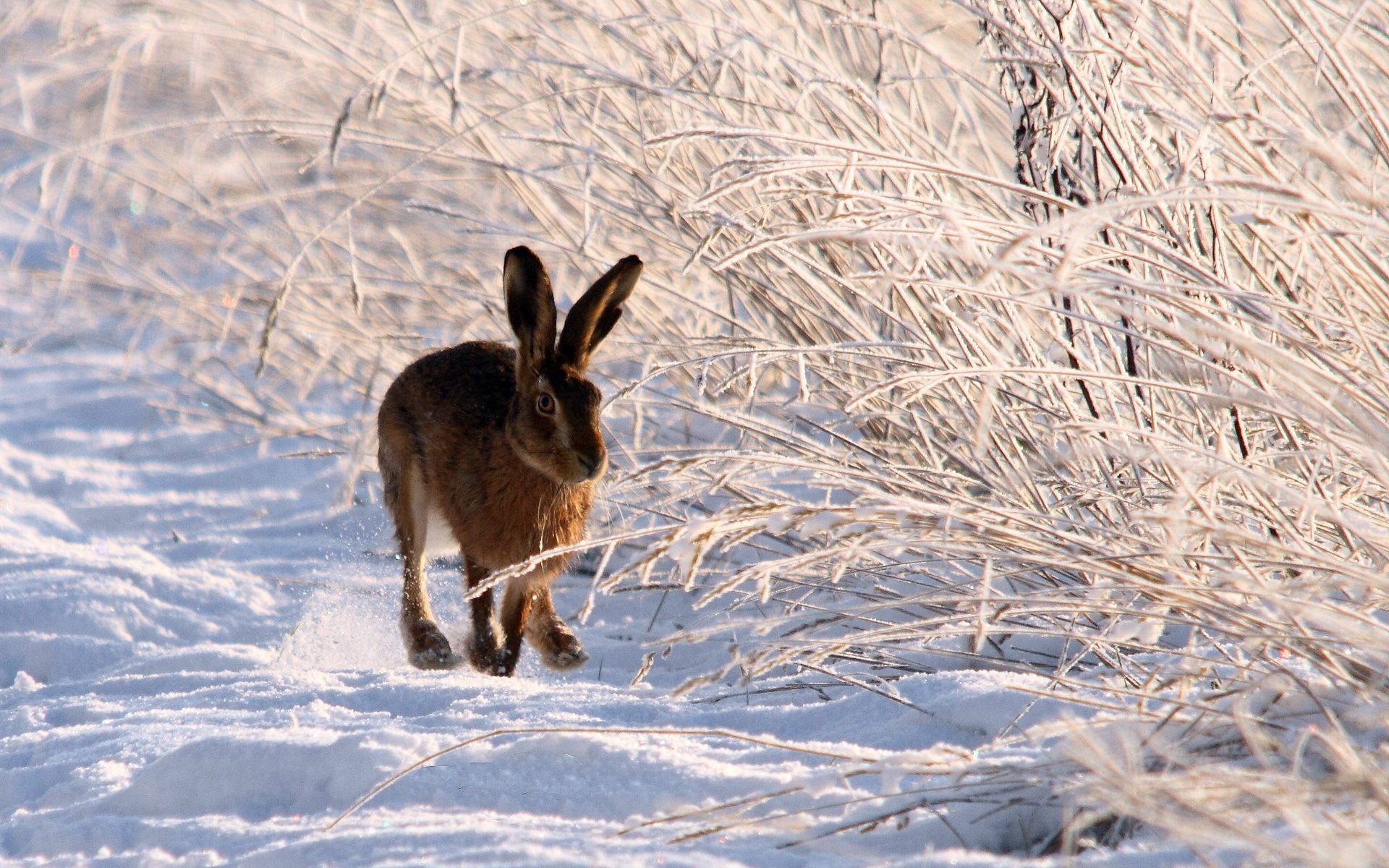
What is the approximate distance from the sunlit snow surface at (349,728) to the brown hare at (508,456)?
25 cm

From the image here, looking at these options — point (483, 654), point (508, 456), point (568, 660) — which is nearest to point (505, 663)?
point (483, 654)

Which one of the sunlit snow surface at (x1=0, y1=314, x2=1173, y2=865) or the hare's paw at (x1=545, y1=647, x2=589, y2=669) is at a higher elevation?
the sunlit snow surface at (x1=0, y1=314, x2=1173, y2=865)

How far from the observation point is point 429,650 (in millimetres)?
3670

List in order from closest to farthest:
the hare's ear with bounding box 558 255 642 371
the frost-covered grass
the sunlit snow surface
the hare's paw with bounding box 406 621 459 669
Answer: the frost-covered grass
the sunlit snow surface
the hare's ear with bounding box 558 255 642 371
the hare's paw with bounding box 406 621 459 669

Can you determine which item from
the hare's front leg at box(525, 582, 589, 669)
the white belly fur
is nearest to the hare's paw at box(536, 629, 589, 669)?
the hare's front leg at box(525, 582, 589, 669)

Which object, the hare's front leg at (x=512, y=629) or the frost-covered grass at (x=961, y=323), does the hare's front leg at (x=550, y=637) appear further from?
the frost-covered grass at (x=961, y=323)

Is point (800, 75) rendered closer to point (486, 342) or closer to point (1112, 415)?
point (1112, 415)

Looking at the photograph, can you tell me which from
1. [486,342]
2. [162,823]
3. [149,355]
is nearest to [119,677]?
[162,823]

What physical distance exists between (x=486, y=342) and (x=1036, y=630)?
2276 millimetres

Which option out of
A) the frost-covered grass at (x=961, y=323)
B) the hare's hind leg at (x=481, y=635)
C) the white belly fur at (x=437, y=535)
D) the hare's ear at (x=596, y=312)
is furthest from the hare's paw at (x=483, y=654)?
the hare's ear at (x=596, y=312)

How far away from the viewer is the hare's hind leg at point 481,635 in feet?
12.2

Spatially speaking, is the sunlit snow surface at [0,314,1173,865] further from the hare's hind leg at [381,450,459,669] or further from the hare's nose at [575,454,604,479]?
the hare's nose at [575,454,604,479]

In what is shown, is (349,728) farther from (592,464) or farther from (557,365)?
(557,365)

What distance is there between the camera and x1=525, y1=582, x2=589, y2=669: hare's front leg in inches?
145
